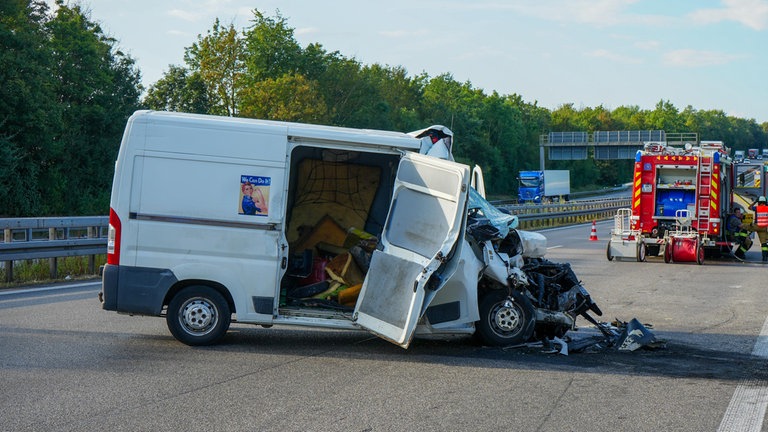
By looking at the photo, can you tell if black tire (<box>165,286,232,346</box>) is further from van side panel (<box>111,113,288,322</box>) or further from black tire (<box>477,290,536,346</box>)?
black tire (<box>477,290,536,346</box>)

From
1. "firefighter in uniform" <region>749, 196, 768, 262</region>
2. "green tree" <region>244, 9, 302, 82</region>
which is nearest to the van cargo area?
"firefighter in uniform" <region>749, 196, 768, 262</region>

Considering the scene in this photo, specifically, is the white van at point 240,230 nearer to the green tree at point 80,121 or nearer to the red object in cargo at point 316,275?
the red object in cargo at point 316,275

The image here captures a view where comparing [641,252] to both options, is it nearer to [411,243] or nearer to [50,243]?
[50,243]

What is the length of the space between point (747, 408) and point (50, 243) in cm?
1183

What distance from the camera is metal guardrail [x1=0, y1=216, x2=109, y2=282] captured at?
14945 millimetres

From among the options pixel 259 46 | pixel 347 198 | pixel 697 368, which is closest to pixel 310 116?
pixel 259 46

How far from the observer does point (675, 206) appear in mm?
23094

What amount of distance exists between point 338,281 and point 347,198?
2.06 meters

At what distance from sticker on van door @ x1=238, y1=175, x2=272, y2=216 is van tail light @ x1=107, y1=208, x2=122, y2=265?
1209 mm

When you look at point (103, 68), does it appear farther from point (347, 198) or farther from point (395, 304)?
point (395, 304)

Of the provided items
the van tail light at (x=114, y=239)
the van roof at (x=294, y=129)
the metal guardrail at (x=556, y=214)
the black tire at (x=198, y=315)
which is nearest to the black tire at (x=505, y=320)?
the van roof at (x=294, y=129)

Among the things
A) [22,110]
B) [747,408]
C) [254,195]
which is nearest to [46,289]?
[254,195]

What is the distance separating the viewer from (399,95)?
352ft

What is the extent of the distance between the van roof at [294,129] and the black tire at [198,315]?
1.66 meters
